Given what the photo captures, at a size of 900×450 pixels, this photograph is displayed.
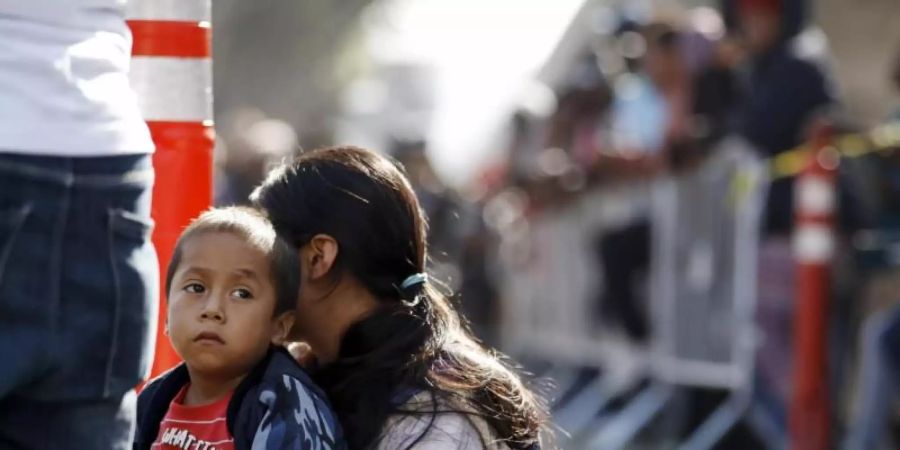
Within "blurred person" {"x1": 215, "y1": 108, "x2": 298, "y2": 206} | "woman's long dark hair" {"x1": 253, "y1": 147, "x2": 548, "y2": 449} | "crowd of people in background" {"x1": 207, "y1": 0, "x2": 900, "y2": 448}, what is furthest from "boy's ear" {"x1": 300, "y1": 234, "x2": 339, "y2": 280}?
"blurred person" {"x1": 215, "y1": 108, "x2": 298, "y2": 206}

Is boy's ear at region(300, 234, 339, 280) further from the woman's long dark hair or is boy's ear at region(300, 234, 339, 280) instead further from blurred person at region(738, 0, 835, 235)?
blurred person at region(738, 0, 835, 235)

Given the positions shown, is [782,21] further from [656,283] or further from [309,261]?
[309,261]

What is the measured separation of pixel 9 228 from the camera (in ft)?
10.5

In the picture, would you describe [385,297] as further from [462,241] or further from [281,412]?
[462,241]

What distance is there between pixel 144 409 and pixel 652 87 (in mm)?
7309

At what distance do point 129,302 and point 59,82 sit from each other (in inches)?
13.5

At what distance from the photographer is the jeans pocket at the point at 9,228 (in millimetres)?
3195

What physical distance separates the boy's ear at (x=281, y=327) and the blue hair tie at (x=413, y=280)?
0.22 meters

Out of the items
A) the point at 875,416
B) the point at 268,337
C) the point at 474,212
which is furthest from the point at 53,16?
the point at 474,212

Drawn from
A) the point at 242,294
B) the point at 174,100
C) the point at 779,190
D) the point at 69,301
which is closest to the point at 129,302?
the point at 69,301

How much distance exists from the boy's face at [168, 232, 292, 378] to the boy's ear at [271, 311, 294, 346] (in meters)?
0.04

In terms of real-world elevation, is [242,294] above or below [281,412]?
above

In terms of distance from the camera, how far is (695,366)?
970cm

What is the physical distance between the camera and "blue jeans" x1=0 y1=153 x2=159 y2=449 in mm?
3213
